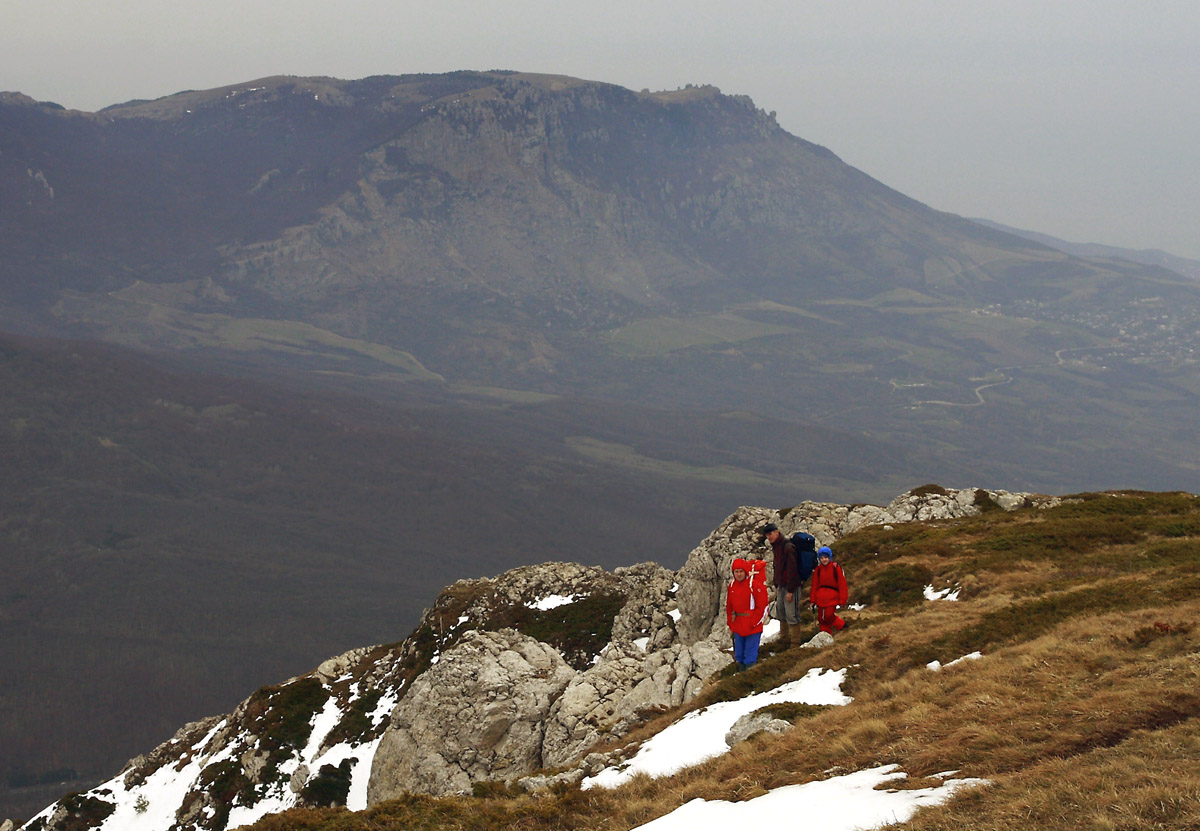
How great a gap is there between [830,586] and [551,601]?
45487mm

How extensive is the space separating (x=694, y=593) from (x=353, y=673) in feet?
113

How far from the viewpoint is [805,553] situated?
98.4ft

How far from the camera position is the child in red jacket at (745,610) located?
28.1 m

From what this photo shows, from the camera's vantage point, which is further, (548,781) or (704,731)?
(704,731)

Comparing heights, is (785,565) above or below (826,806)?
above

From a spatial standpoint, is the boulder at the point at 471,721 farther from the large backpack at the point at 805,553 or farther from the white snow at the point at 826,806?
the white snow at the point at 826,806

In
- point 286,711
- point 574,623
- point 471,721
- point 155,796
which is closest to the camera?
point 471,721

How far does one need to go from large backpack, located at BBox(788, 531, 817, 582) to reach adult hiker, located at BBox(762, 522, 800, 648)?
14 cm

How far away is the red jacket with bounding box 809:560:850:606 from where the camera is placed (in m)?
29.6

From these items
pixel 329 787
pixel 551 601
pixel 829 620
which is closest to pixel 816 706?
pixel 829 620

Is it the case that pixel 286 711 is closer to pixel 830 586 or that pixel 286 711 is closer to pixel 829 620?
pixel 829 620

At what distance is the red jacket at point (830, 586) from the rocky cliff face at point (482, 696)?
641 cm

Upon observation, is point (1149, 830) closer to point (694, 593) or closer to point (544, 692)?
point (544, 692)

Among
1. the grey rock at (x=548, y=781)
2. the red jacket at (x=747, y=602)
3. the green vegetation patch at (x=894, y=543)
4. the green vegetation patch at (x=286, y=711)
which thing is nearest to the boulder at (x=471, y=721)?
the red jacket at (x=747, y=602)
